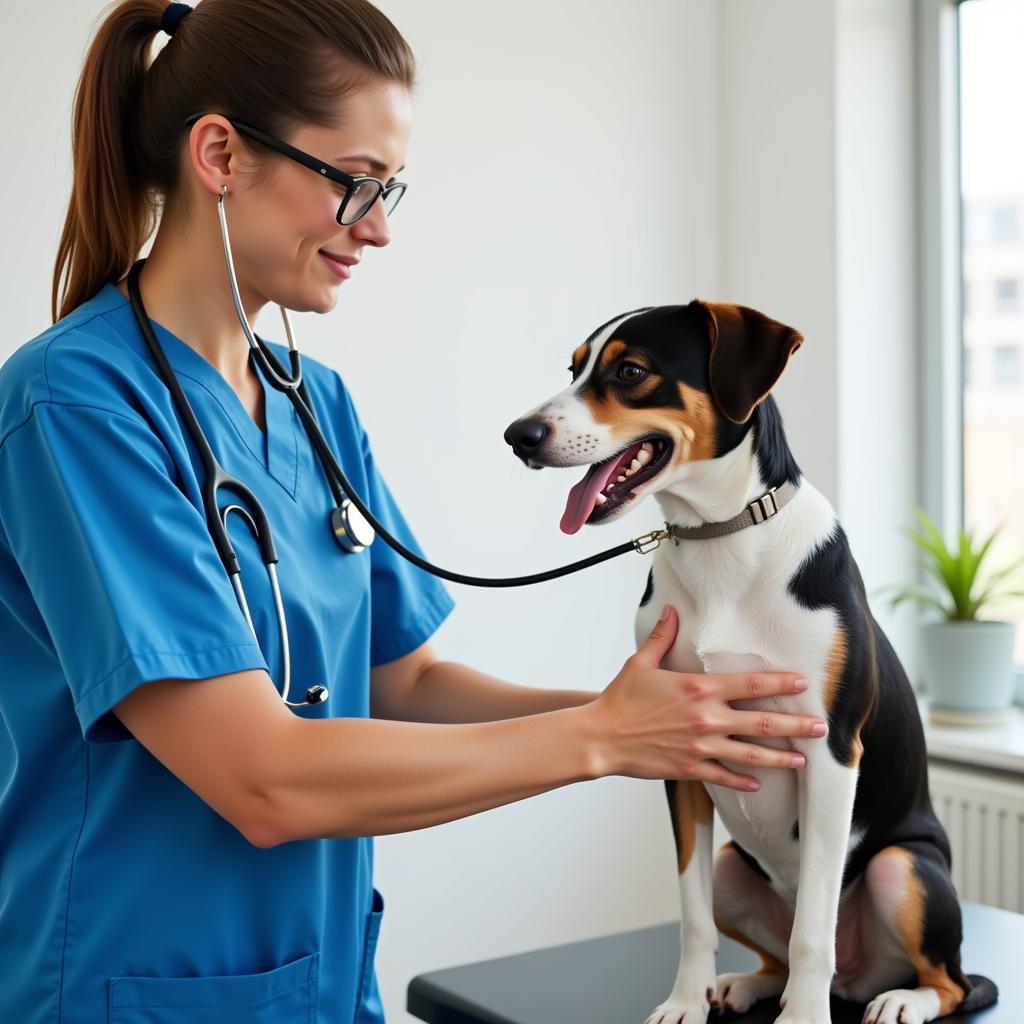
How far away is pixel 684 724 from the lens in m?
1.06

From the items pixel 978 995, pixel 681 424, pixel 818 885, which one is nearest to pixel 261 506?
pixel 681 424

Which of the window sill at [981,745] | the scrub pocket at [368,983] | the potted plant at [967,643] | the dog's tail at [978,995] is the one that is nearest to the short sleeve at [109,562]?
the scrub pocket at [368,983]

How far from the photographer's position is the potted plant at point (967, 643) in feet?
8.52

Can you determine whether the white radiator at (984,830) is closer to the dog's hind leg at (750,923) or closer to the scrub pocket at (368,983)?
the dog's hind leg at (750,923)

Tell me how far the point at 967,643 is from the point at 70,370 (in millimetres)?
2059

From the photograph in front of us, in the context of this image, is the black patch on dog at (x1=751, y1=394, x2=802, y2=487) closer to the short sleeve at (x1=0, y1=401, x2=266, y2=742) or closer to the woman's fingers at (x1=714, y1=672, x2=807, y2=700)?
the woman's fingers at (x1=714, y1=672, x2=807, y2=700)

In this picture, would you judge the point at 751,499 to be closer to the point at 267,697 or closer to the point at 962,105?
the point at 267,697

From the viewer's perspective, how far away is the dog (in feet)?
3.71

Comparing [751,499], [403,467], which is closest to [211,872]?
[751,499]

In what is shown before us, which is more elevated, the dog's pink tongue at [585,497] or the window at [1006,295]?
the window at [1006,295]

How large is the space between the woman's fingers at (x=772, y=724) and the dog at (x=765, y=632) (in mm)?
24

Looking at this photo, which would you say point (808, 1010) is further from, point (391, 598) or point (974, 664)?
point (974, 664)

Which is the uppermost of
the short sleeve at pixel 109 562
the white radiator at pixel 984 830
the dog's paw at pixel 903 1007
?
the short sleeve at pixel 109 562

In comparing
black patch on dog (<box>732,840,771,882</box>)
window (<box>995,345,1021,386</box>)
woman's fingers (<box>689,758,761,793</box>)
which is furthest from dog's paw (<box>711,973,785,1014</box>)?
window (<box>995,345,1021,386</box>)
